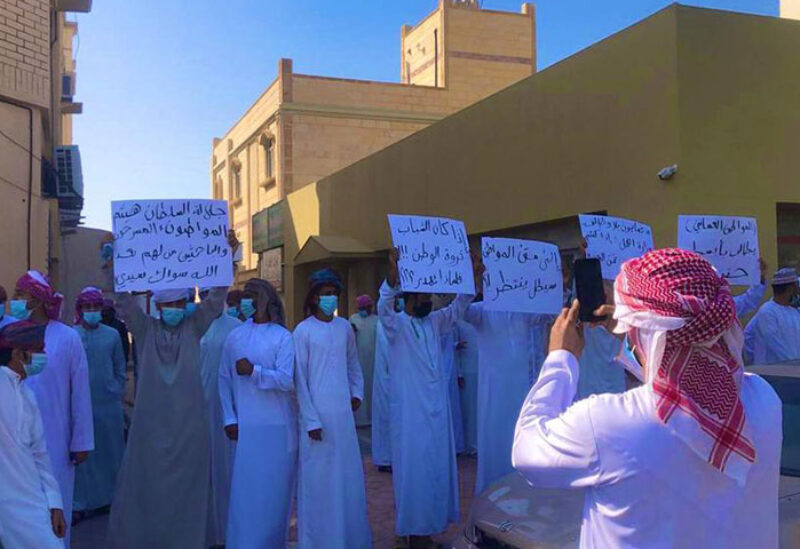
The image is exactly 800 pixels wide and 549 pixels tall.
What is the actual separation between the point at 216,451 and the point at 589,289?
4.20m

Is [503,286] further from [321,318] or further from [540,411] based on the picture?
[540,411]

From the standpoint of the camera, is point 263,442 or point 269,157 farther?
point 269,157

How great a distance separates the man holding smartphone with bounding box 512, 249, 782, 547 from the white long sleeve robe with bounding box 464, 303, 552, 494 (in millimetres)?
3934

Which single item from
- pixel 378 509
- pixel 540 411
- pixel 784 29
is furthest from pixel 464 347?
pixel 540 411

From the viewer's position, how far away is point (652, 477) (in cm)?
157

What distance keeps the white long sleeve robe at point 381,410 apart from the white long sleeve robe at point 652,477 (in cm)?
600

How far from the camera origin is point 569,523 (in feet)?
9.58

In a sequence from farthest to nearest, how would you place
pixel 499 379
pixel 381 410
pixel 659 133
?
pixel 381 410, pixel 659 133, pixel 499 379

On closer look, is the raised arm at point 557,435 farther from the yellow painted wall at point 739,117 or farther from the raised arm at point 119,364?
the yellow painted wall at point 739,117

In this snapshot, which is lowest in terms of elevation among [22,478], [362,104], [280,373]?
[22,478]

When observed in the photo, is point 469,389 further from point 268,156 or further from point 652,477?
point 268,156

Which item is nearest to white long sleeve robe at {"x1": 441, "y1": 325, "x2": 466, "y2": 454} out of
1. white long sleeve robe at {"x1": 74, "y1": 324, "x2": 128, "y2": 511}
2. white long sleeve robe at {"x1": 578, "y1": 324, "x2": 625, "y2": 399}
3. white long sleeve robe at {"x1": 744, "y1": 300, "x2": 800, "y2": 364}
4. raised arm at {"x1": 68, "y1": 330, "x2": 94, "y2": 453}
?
white long sleeve robe at {"x1": 578, "y1": 324, "x2": 625, "y2": 399}

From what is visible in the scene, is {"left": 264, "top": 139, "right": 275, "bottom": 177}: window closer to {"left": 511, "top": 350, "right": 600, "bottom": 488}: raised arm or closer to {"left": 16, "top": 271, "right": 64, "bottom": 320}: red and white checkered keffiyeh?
{"left": 16, "top": 271, "right": 64, "bottom": 320}: red and white checkered keffiyeh

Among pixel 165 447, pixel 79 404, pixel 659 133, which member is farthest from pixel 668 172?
pixel 79 404
